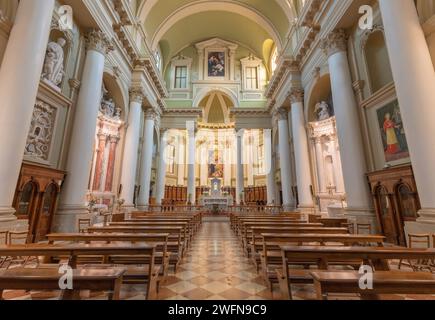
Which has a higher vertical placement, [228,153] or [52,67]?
[228,153]

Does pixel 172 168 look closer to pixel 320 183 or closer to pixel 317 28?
pixel 320 183

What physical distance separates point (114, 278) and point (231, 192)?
20162 millimetres

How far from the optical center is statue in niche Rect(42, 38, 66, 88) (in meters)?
5.95

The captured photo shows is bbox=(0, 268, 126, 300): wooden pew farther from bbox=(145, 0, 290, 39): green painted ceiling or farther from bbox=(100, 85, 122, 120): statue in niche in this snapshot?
bbox=(145, 0, 290, 39): green painted ceiling

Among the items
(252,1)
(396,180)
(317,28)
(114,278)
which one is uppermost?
(252,1)

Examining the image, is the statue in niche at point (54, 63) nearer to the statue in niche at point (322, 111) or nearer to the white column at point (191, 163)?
the statue in niche at point (322, 111)

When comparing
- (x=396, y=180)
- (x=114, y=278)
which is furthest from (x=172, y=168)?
(x=114, y=278)

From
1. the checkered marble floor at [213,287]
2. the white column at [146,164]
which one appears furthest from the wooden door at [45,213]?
the white column at [146,164]

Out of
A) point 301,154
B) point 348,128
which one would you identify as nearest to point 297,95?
point 301,154

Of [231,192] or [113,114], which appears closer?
[113,114]

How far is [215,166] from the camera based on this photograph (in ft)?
73.9

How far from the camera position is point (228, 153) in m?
23.0

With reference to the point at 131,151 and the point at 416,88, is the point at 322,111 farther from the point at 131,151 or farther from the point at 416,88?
the point at 131,151

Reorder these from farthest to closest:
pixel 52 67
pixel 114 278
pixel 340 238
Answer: pixel 52 67 < pixel 340 238 < pixel 114 278
